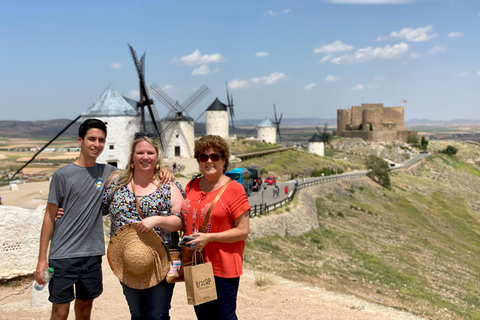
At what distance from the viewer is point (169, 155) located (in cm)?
4097

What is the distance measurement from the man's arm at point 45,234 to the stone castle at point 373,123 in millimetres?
71825

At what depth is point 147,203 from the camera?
12.8 ft

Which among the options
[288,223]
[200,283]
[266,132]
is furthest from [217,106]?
[200,283]

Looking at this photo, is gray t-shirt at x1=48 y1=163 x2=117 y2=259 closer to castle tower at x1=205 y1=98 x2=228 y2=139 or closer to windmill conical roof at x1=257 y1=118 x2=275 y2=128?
castle tower at x1=205 y1=98 x2=228 y2=139

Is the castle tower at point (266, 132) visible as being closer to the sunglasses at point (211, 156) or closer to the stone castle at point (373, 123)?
the stone castle at point (373, 123)

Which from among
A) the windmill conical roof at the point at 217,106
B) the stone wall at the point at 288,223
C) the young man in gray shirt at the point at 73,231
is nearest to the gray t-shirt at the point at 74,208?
the young man in gray shirt at the point at 73,231

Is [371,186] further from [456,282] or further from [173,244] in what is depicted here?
[173,244]

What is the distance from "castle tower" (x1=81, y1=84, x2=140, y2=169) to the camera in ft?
77.2

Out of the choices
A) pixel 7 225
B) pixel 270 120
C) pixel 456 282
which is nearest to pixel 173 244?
pixel 7 225

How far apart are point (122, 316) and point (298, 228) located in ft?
51.0

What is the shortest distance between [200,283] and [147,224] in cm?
71

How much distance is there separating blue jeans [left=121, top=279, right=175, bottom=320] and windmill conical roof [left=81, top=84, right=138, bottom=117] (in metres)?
20.8

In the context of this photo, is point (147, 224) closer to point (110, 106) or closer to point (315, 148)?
point (110, 106)

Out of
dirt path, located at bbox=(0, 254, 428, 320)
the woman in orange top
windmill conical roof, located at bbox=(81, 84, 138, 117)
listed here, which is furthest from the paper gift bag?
windmill conical roof, located at bbox=(81, 84, 138, 117)
